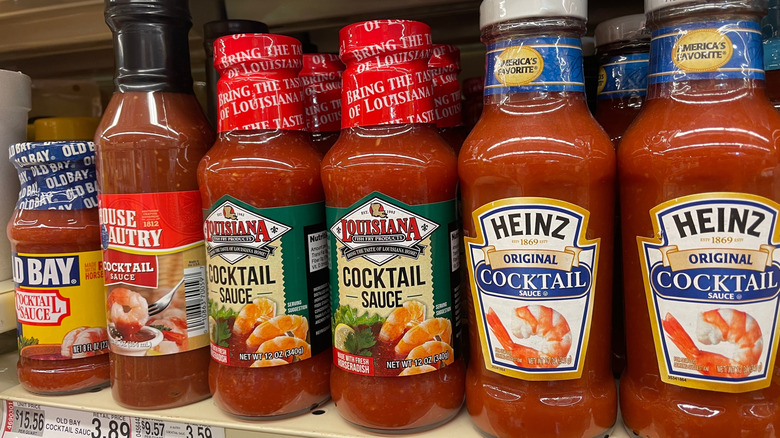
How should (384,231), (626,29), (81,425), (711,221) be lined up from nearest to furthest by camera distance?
(711,221) < (384,231) < (626,29) < (81,425)

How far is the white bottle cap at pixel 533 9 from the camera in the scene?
2.75 feet

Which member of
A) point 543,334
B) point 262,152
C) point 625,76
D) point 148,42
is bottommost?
point 543,334

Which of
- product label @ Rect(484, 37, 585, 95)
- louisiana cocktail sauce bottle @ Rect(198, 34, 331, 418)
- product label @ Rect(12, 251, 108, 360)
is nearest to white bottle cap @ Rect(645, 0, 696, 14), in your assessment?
product label @ Rect(484, 37, 585, 95)

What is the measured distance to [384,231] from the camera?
92 centimetres

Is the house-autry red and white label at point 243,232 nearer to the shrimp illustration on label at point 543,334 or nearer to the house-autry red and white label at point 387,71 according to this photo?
the house-autry red and white label at point 387,71

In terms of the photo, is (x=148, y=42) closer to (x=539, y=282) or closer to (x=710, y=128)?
(x=539, y=282)

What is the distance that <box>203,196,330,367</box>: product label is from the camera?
38.7 inches

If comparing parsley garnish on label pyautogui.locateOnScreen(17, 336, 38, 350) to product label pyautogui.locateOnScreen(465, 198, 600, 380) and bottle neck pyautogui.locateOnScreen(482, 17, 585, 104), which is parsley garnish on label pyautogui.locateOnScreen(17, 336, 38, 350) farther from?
bottle neck pyautogui.locateOnScreen(482, 17, 585, 104)

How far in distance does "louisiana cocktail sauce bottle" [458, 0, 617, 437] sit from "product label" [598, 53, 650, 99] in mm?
173

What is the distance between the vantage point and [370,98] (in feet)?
3.11

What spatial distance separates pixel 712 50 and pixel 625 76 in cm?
23

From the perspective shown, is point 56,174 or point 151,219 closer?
point 151,219

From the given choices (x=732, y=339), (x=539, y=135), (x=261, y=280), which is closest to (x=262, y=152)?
(x=261, y=280)

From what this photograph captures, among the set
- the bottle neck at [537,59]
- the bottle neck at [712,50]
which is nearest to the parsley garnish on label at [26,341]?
the bottle neck at [537,59]
